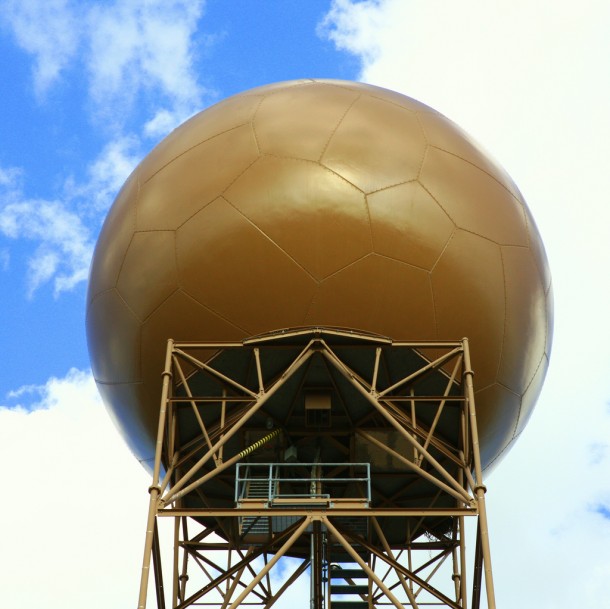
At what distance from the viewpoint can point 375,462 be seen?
15.9 m

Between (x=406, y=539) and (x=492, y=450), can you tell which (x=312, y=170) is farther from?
(x=406, y=539)

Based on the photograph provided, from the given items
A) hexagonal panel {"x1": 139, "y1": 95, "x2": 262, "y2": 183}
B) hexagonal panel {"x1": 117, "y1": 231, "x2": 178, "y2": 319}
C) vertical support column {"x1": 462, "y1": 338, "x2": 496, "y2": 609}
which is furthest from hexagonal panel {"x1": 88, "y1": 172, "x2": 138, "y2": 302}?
vertical support column {"x1": 462, "y1": 338, "x2": 496, "y2": 609}

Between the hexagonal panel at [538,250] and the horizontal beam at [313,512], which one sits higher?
the hexagonal panel at [538,250]

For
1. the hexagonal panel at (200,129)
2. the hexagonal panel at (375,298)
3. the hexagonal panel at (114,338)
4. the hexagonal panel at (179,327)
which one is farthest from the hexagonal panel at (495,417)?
the hexagonal panel at (200,129)

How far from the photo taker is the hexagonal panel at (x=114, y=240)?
15.4 metres

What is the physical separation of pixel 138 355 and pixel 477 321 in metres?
4.26

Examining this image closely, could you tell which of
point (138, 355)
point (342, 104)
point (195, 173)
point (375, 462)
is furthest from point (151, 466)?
point (342, 104)

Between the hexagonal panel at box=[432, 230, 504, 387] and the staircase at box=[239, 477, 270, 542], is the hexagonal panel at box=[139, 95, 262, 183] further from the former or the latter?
the staircase at box=[239, 477, 270, 542]

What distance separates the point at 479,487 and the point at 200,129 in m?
6.02

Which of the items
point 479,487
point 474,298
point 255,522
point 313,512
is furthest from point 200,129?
point 479,487

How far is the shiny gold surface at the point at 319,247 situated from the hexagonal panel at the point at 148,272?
2 centimetres

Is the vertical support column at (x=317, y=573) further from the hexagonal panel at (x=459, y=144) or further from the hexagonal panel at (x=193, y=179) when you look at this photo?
the hexagonal panel at (x=459, y=144)

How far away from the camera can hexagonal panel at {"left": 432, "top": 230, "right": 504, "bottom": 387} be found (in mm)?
14414

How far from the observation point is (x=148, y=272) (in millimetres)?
14836
